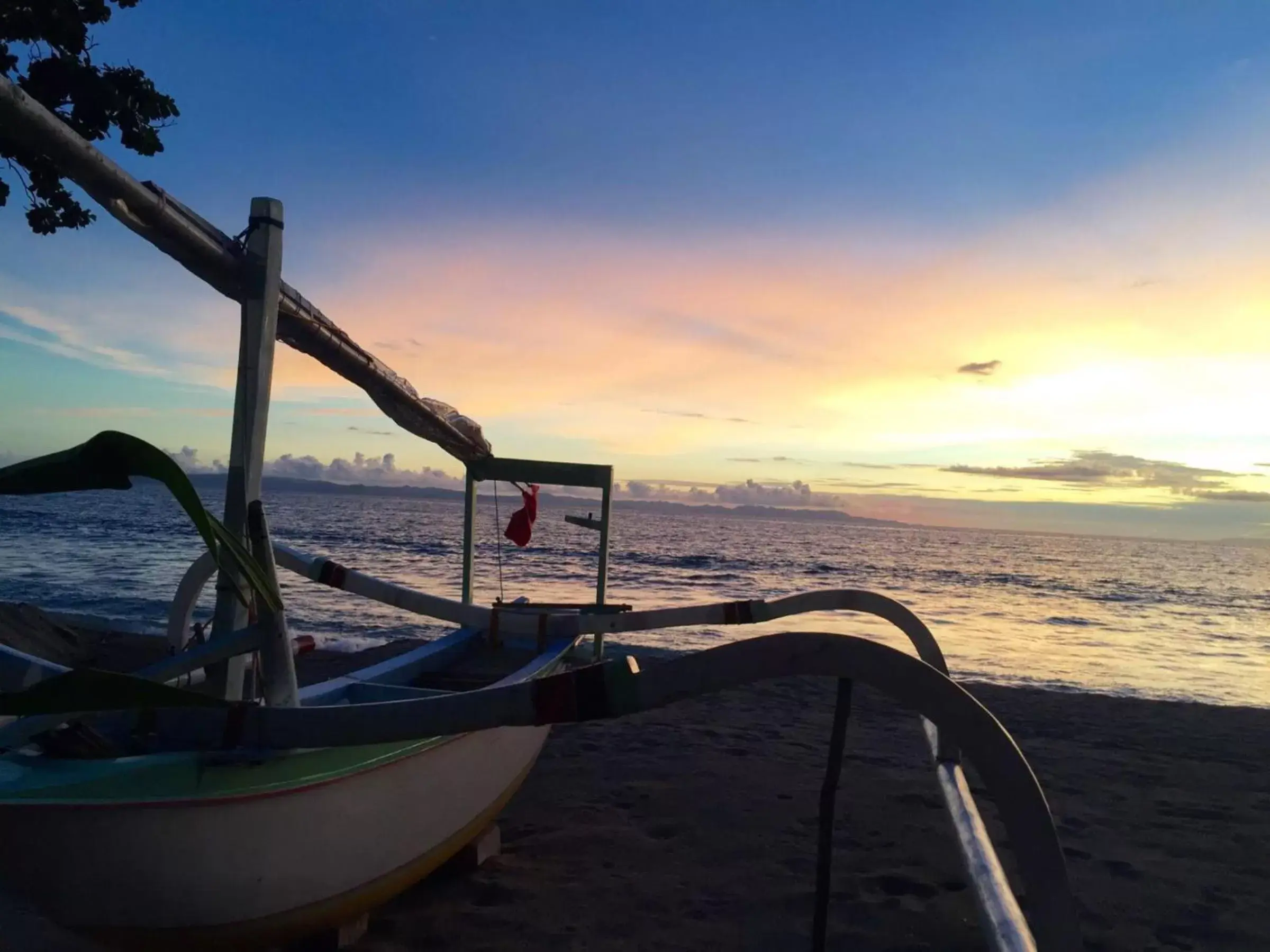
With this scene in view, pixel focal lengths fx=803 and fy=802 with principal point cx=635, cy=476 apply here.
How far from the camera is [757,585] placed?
27828mm

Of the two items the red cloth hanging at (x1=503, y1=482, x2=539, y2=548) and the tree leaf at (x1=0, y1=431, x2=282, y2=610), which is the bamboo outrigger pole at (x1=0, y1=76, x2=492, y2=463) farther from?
the red cloth hanging at (x1=503, y1=482, x2=539, y2=548)

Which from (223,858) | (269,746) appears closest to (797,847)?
(223,858)

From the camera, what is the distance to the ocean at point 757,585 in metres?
13.8

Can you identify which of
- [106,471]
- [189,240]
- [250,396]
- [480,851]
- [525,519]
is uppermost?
[189,240]

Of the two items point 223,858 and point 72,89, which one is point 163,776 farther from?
point 72,89

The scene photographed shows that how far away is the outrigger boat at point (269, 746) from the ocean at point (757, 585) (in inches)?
22.7

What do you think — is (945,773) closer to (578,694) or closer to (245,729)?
(578,694)

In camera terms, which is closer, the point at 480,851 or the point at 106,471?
the point at 106,471

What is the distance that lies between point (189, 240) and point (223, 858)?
7.53 ft

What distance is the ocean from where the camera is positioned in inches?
545

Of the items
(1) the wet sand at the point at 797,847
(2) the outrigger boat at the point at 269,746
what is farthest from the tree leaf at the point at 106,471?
(1) the wet sand at the point at 797,847

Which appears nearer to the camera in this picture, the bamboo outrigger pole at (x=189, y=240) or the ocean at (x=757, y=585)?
the bamboo outrigger pole at (x=189, y=240)

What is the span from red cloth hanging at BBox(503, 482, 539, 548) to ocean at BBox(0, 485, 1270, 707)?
311mm

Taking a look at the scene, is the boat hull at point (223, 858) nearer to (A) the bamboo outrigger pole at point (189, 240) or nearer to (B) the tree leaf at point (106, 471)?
(B) the tree leaf at point (106, 471)
